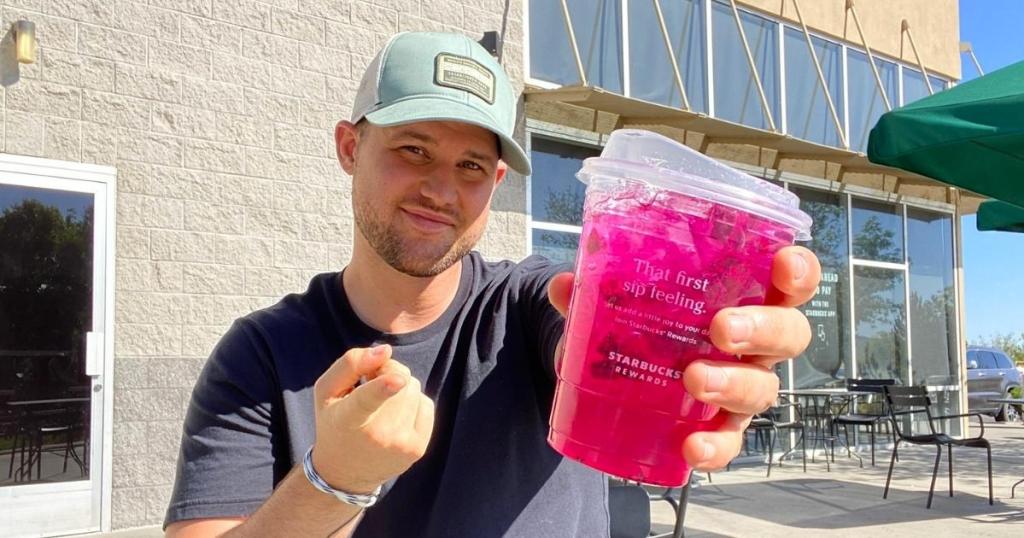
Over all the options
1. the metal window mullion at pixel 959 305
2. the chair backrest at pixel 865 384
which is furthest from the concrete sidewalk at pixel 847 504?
the metal window mullion at pixel 959 305

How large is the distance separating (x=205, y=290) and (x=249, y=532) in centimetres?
480

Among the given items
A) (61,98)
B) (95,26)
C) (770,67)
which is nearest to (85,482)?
(61,98)

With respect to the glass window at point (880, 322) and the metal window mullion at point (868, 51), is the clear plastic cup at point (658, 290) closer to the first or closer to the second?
the glass window at point (880, 322)

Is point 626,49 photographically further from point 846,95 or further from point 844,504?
point 844,504

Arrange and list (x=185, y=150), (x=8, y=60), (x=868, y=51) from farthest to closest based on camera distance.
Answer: (x=868, y=51)
(x=185, y=150)
(x=8, y=60)

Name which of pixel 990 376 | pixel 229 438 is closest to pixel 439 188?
pixel 229 438

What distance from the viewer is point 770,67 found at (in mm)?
9539

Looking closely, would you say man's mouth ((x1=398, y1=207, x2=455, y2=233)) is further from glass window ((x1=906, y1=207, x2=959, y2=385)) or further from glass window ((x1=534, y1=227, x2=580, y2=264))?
glass window ((x1=906, y1=207, x2=959, y2=385))

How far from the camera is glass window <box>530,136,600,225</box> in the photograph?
7.44m

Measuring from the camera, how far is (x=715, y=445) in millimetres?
975

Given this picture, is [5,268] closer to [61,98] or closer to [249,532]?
[61,98]

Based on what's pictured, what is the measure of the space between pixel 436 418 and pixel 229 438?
352mm

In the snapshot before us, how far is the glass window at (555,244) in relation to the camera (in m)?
7.39

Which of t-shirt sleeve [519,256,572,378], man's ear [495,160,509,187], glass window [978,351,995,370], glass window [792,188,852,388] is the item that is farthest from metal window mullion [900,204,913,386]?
man's ear [495,160,509,187]
